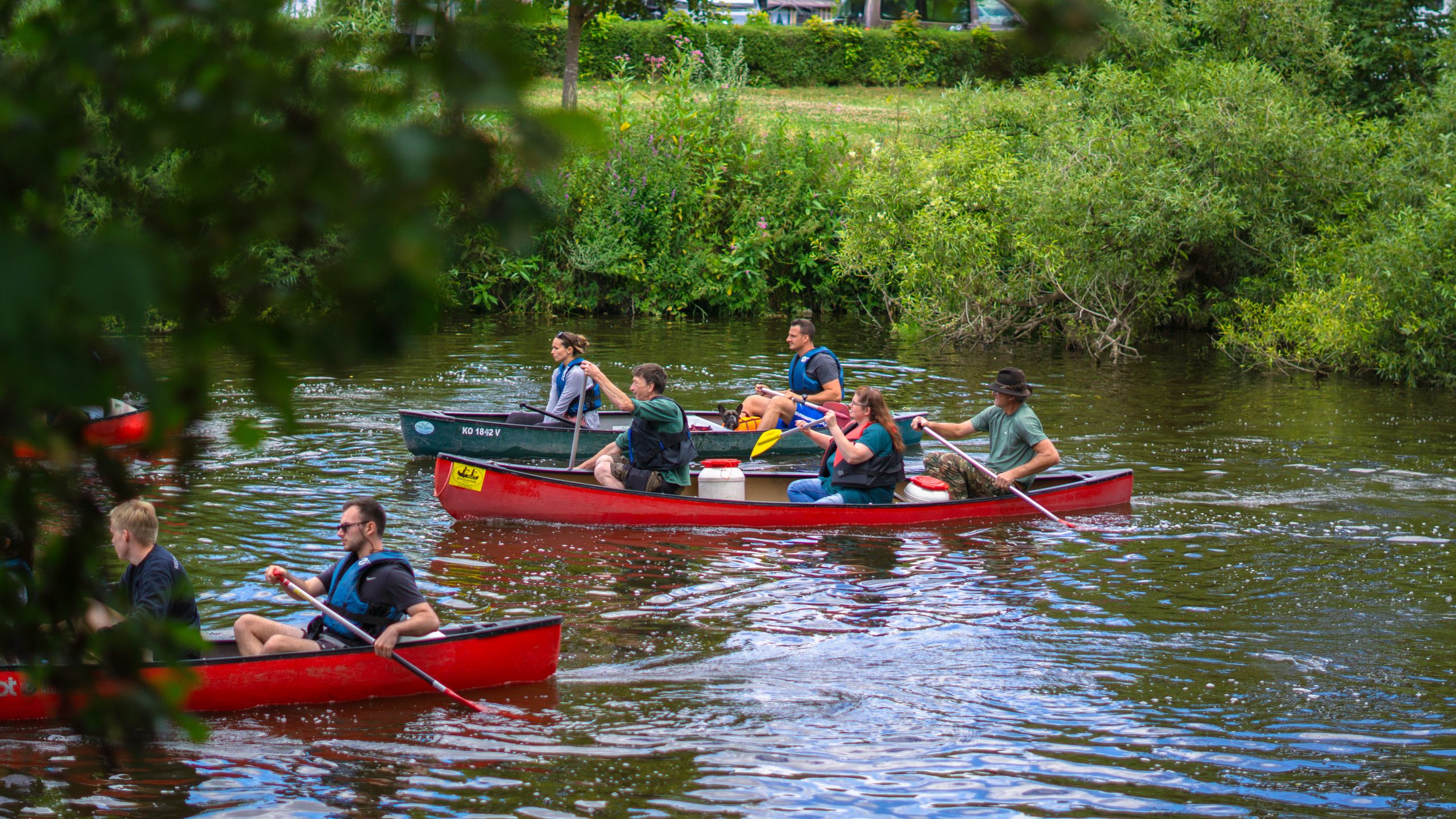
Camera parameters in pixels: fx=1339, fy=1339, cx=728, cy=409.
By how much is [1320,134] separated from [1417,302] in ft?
13.1

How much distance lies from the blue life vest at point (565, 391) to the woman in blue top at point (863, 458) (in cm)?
286

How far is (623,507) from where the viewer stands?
11477 mm

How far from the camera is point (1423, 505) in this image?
12695mm

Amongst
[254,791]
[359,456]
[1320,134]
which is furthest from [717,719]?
[1320,134]

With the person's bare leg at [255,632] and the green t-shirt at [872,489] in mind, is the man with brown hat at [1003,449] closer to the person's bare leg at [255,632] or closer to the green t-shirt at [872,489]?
the green t-shirt at [872,489]

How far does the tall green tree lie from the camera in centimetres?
162

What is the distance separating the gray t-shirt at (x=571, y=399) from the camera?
1358 cm

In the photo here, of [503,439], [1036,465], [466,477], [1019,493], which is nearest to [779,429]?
[503,439]

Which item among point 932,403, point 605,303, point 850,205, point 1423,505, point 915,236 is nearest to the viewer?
point 1423,505

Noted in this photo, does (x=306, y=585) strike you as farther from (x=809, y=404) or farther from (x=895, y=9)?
(x=809, y=404)

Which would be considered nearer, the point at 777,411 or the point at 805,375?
the point at 777,411

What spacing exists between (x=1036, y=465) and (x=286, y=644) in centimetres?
702

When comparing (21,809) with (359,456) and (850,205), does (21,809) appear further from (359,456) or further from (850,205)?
(850,205)

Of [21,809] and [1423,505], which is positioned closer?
[21,809]
